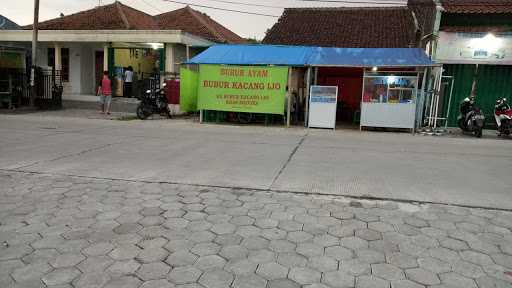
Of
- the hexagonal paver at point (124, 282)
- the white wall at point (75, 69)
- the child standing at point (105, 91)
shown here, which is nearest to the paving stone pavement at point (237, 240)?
the hexagonal paver at point (124, 282)

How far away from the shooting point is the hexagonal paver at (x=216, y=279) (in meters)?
3.19

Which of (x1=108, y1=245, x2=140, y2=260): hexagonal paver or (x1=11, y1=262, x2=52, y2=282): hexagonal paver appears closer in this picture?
(x1=11, y1=262, x2=52, y2=282): hexagonal paver

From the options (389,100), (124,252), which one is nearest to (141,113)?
(389,100)

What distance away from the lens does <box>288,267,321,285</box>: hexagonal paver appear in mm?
3277

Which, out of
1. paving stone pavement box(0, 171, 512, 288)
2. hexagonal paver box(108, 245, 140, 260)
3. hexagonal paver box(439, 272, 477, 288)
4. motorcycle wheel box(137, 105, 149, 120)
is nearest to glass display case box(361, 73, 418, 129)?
motorcycle wheel box(137, 105, 149, 120)

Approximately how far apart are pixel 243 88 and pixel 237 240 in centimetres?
1084

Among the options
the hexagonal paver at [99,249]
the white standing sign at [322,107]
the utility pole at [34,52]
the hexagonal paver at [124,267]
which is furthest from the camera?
the utility pole at [34,52]

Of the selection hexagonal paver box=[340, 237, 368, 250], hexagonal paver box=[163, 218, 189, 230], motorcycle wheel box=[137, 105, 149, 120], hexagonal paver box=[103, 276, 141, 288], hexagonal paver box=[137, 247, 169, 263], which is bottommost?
hexagonal paver box=[103, 276, 141, 288]

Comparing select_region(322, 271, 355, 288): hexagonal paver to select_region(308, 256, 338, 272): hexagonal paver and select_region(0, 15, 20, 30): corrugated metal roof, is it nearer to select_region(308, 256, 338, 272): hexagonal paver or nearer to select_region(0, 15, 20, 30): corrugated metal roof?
select_region(308, 256, 338, 272): hexagonal paver

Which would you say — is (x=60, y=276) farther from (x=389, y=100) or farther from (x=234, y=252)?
(x=389, y=100)

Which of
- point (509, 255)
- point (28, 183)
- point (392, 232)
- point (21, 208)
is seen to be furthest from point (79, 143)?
point (509, 255)

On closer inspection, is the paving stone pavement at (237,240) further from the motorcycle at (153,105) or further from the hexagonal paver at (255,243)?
the motorcycle at (153,105)

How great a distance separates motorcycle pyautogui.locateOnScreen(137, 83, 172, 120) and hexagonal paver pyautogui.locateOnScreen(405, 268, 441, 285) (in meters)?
13.6

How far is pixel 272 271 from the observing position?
3.43m
